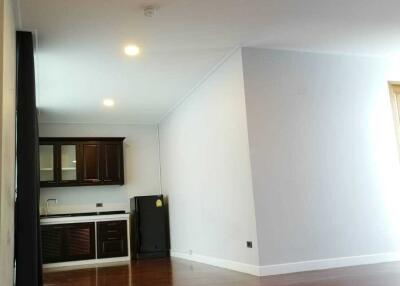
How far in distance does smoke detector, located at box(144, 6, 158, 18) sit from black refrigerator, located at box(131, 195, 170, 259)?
4.46m

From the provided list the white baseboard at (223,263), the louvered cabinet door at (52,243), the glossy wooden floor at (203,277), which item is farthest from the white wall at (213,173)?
the louvered cabinet door at (52,243)

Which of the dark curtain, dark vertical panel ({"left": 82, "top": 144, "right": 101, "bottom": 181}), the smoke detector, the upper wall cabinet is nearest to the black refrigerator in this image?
the upper wall cabinet

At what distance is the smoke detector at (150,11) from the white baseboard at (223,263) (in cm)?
281

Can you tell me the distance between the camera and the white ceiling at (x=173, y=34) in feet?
12.6

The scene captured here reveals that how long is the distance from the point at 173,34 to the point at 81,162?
420 centimetres

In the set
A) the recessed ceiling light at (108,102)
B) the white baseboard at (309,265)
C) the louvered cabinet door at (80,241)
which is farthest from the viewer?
the louvered cabinet door at (80,241)

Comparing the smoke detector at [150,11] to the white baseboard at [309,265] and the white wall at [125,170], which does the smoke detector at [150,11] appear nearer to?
the white baseboard at [309,265]

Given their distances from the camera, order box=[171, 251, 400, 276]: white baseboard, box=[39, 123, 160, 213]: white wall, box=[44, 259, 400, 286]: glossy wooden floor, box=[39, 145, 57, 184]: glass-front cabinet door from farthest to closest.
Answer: box=[39, 123, 160, 213]: white wall → box=[39, 145, 57, 184]: glass-front cabinet door → box=[171, 251, 400, 276]: white baseboard → box=[44, 259, 400, 286]: glossy wooden floor

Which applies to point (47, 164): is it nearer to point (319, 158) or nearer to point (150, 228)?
point (150, 228)

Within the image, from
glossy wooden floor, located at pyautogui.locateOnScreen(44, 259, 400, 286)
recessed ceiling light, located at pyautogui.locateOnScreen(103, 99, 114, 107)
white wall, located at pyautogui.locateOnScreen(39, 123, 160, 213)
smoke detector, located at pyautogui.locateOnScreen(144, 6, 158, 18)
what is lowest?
glossy wooden floor, located at pyautogui.locateOnScreen(44, 259, 400, 286)

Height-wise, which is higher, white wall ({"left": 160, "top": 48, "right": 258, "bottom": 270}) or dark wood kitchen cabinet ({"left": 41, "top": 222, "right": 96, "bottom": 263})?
white wall ({"left": 160, "top": 48, "right": 258, "bottom": 270})

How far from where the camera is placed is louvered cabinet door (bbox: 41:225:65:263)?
711 cm

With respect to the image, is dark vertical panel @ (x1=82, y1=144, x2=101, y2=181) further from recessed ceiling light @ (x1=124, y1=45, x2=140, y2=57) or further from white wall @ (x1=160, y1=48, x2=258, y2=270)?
recessed ceiling light @ (x1=124, y1=45, x2=140, y2=57)

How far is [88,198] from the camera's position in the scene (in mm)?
8070
